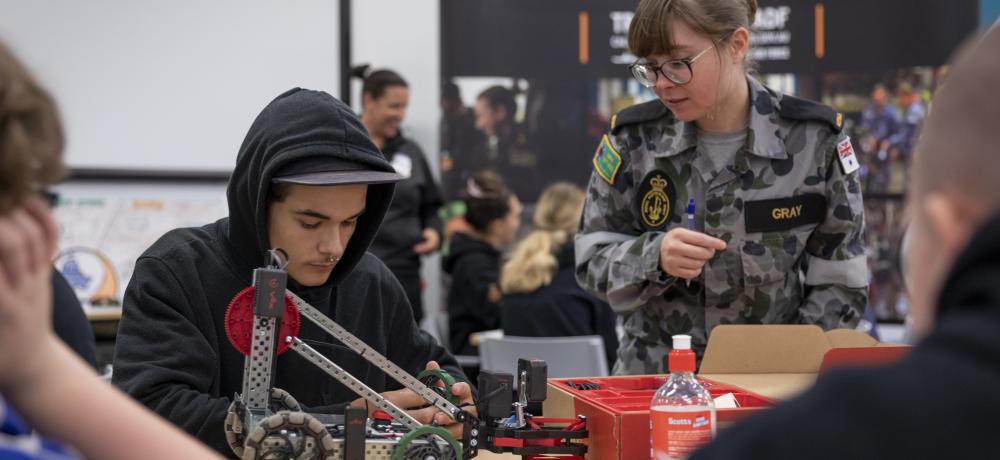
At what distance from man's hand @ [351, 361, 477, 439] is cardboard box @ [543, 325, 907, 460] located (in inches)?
6.2

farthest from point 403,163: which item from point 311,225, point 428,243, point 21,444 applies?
point 21,444

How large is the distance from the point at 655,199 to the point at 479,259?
2594 millimetres

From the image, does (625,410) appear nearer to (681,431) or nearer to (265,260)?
(681,431)

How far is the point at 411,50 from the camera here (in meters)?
5.31

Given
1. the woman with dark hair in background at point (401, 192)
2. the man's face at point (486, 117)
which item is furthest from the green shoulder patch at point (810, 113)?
the man's face at point (486, 117)

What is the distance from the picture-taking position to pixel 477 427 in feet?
5.45

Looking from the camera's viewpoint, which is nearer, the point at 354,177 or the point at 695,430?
the point at 695,430

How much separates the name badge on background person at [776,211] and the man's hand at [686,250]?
0.21 m

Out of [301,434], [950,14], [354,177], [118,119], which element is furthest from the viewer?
[118,119]

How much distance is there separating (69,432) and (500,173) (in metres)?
4.43

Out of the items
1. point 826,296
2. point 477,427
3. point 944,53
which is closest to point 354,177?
point 477,427

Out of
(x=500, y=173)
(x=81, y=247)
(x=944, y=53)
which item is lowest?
(x=81, y=247)

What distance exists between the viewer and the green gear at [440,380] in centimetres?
186

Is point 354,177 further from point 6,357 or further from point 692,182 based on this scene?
point 6,357
